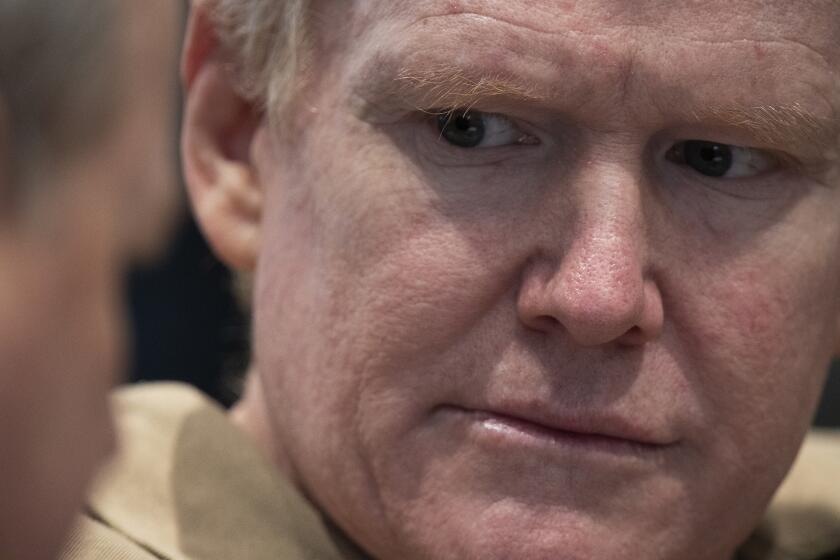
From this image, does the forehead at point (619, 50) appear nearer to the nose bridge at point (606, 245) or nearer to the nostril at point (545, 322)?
the nose bridge at point (606, 245)

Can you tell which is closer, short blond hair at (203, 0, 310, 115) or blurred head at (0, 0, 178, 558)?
blurred head at (0, 0, 178, 558)

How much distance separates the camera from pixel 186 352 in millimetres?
3387

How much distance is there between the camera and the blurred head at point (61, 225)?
119cm

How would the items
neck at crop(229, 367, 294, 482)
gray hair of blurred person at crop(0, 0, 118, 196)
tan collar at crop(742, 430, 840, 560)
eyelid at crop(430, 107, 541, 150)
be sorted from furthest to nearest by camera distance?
tan collar at crop(742, 430, 840, 560) < neck at crop(229, 367, 294, 482) < eyelid at crop(430, 107, 541, 150) < gray hair of blurred person at crop(0, 0, 118, 196)

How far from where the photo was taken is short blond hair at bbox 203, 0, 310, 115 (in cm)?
188

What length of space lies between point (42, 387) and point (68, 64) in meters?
0.26

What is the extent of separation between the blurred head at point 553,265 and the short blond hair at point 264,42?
0.01 meters

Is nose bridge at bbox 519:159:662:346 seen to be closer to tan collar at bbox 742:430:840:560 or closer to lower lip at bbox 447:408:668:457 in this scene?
lower lip at bbox 447:408:668:457

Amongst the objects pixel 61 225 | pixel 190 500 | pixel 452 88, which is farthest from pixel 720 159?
pixel 61 225

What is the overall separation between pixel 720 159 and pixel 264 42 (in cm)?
60

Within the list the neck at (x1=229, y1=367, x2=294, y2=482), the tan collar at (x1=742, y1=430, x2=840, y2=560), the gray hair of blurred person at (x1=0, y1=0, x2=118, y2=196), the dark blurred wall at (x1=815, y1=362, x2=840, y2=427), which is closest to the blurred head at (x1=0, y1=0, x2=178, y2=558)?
the gray hair of blurred person at (x1=0, y1=0, x2=118, y2=196)

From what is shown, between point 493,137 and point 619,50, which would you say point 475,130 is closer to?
point 493,137

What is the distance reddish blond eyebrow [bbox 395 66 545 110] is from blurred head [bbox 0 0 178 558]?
449mm

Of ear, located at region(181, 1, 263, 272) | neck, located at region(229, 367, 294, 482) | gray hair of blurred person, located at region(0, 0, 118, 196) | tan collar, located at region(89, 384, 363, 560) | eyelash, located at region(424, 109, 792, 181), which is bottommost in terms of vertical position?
neck, located at region(229, 367, 294, 482)
